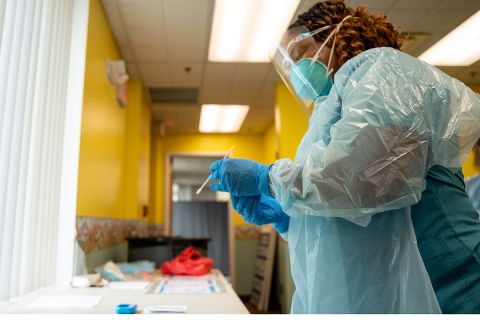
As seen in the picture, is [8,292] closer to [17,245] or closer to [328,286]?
[17,245]

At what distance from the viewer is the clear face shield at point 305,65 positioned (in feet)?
3.18

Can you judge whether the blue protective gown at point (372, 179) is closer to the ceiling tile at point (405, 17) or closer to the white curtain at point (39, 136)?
the ceiling tile at point (405, 17)

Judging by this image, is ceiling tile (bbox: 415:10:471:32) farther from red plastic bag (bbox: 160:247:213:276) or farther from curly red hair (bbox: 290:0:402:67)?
red plastic bag (bbox: 160:247:213:276)

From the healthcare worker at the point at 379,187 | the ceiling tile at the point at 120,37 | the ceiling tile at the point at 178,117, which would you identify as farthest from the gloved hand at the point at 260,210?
the ceiling tile at the point at 178,117

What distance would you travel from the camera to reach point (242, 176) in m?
0.86

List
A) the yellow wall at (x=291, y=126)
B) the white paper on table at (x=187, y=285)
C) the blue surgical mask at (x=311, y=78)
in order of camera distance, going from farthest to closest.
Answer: the white paper on table at (x=187, y=285), the yellow wall at (x=291, y=126), the blue surgical mask at (x=311, y=78)

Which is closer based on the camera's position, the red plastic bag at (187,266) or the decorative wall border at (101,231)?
the decorative wall border at (101,231)

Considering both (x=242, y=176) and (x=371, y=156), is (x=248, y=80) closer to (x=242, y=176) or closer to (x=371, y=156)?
(x=242, y=176)

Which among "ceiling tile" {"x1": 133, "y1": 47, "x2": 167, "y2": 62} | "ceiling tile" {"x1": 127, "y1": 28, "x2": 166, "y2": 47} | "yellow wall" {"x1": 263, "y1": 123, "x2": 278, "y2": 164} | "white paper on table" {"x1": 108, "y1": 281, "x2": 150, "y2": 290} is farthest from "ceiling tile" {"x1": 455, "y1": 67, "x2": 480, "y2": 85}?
"white paper on table" {"x1": 108, "y1": 281, "x2": 150, "y2": 290}

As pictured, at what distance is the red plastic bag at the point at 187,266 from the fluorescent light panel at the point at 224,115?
119cm

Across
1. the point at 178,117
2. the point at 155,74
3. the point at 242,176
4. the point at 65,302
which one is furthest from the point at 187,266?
the point at 178,117

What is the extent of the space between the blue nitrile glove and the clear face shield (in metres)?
0.29

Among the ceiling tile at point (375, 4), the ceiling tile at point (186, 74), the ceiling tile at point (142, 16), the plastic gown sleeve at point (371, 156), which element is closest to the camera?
the plastic gown sleeve at point (371, 156)

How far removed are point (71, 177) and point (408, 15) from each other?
5.07 feet
